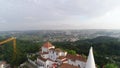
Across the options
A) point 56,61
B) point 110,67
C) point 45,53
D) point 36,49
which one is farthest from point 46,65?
point 36,49

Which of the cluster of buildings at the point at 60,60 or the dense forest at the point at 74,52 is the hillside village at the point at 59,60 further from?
the dense forest at the point at 74,52

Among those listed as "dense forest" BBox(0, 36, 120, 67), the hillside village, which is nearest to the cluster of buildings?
the hillside village

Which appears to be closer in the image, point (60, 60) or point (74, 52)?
point (60, 60)

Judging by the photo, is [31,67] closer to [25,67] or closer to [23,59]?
[25,67]

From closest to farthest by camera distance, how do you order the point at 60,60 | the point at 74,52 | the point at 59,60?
the point at 60,60 < the point at 59,60 < the point at 74,52

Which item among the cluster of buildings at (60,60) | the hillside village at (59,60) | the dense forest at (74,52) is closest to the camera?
the cluster of buildings at (60,60)

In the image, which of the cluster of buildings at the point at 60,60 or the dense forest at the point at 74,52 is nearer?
the cluster of buildings at the point at 60,60

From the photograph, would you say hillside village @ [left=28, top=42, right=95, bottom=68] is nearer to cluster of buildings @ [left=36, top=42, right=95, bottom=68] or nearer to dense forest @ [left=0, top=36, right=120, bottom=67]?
cluster of buildings @ [left=36, top=42, right=95, bottom=68]

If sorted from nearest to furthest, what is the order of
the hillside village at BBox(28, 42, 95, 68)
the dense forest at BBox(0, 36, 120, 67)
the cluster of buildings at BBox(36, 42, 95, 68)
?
1. the cluster of buildings at BBox(36, 42, 95, 68)
2. the hillside village at BBox(28, 42, 95, 68)
3. the dense forest at BBox(0, 36, 120, 67)

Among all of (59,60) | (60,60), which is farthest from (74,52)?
(60,60)

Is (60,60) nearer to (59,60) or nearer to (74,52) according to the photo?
(59,60)

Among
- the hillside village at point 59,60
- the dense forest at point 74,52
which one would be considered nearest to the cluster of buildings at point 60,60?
the hillside village at point 59,60
